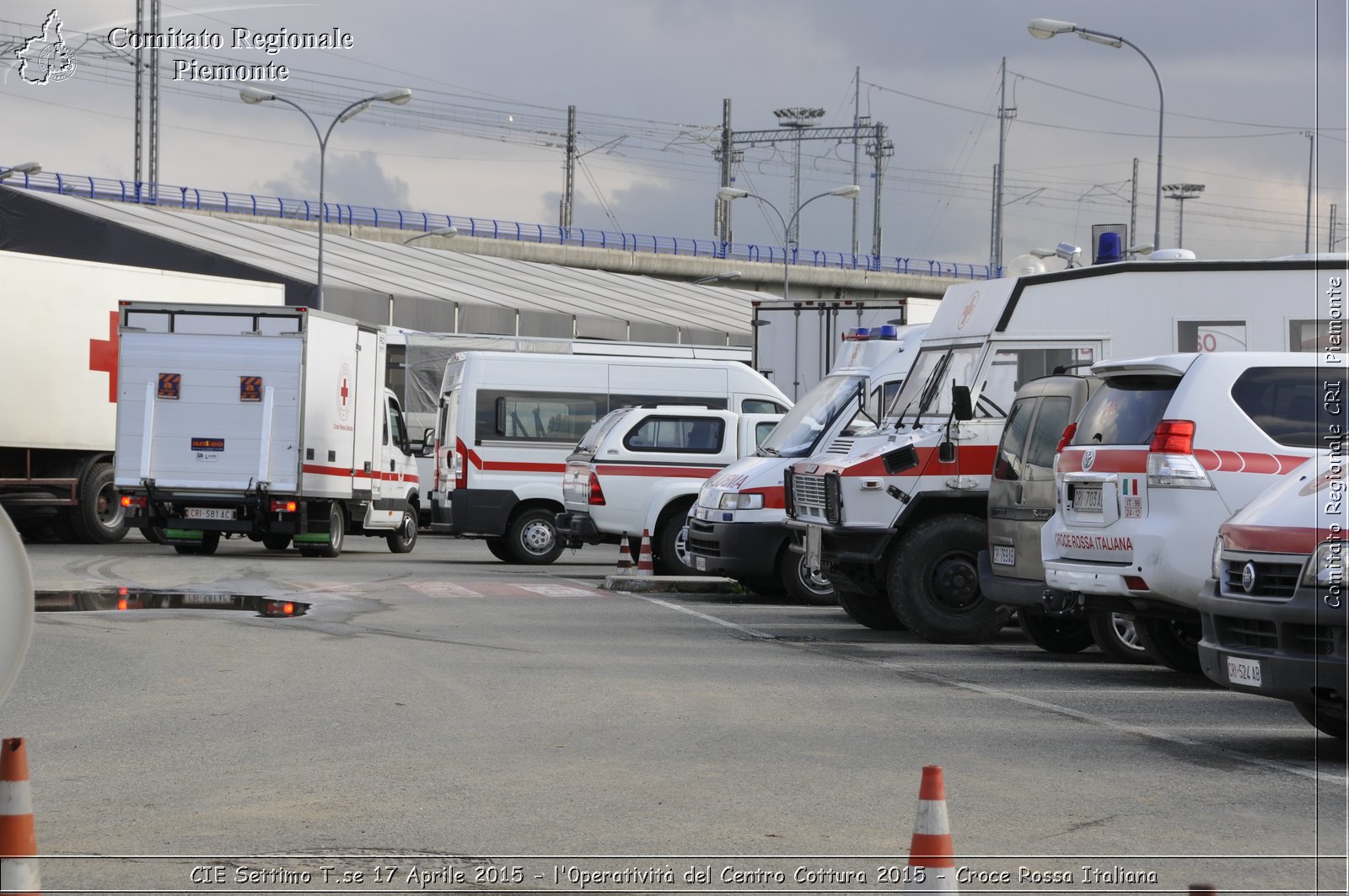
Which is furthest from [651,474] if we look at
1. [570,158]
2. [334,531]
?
[570,158]

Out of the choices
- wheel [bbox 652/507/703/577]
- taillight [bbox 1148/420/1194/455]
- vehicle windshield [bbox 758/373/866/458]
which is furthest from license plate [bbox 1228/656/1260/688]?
wheel [bbox 652/507/703/577]

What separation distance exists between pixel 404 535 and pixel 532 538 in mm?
4103

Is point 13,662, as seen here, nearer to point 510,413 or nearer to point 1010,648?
point 1010,648

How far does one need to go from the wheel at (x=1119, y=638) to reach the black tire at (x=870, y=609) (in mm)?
2748

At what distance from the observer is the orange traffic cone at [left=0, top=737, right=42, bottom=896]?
4.64 meters

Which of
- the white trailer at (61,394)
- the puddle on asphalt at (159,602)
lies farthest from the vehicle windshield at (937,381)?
the white trailer at (61,394)

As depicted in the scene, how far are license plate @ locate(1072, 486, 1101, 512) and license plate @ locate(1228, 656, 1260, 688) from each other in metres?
2.84

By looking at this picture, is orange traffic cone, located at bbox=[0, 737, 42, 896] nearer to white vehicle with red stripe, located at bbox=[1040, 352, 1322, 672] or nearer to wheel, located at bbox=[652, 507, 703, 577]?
white vehicle with red stripe, located at bbox=[1040, 352, 1322, 672]

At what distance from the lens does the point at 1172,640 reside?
11820mm

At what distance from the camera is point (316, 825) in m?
6.56

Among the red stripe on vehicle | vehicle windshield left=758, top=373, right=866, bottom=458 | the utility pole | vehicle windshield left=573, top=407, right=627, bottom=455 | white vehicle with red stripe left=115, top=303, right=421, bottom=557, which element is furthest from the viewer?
the utility pole

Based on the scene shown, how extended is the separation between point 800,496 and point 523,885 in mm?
9471

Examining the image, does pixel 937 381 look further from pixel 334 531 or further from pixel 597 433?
pixel 334 531

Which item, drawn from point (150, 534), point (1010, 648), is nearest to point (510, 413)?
point (150, 534)
